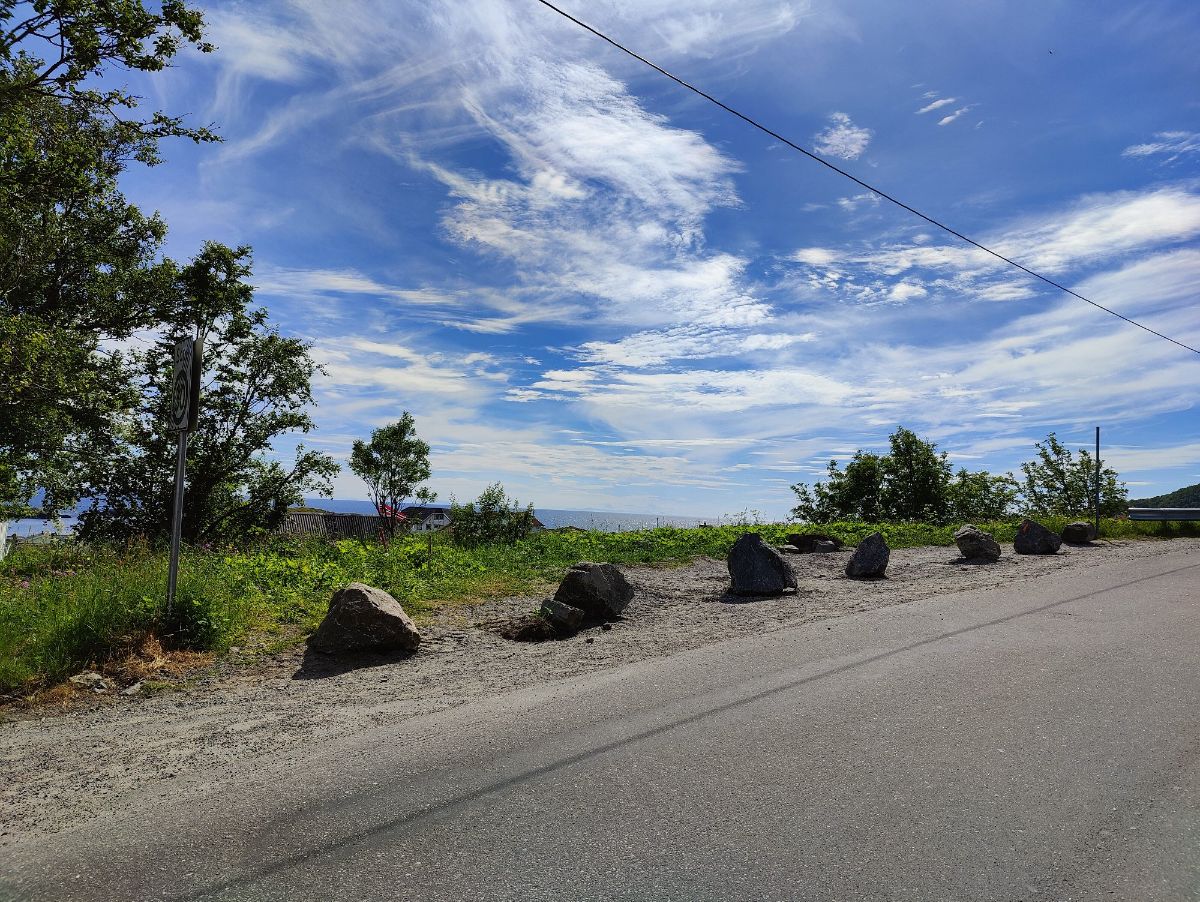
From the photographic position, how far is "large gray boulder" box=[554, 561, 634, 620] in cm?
806

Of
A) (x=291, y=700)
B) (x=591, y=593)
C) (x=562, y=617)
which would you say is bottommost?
(x=291, y=700)

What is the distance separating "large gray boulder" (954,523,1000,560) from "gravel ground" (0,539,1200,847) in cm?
514

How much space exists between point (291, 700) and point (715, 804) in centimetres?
347

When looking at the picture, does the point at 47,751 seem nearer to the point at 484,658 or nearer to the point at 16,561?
the point at 484,658

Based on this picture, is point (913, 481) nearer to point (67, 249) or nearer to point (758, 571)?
point (758, 571)

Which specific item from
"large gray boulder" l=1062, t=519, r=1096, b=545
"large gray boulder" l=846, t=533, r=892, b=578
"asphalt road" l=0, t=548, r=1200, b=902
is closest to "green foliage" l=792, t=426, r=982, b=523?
"large gray boulder" l=1062, t=519, r=1096, b=545

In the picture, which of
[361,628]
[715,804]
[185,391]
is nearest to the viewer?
[715,804]

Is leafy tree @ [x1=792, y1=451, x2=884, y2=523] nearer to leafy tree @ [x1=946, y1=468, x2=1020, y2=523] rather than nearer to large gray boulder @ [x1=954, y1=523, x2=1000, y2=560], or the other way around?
leafy tree @ [x1=946, y1=468, x2=1020, y2=523]

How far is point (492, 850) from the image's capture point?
279 centimetres

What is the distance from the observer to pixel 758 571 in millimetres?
9875

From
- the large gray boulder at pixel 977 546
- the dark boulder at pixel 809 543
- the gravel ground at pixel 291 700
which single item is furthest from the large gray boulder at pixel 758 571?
the large gray boulder at pixel 977 546

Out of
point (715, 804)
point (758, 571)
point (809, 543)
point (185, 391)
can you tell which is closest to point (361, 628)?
point (185, 391)

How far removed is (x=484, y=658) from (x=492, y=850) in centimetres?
359

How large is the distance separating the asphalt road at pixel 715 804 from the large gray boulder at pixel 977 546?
958 cm
